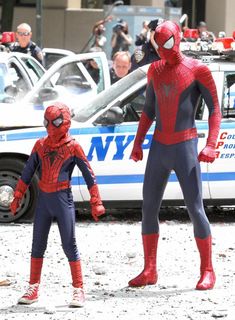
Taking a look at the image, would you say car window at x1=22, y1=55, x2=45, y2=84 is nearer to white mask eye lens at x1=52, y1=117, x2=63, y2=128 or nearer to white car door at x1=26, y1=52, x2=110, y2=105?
white car door at x1=26, y1=52, x2=110, y2=105

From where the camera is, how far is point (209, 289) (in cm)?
848

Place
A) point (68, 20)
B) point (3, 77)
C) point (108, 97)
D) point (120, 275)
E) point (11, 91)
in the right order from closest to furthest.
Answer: point (120, 275) < point (108, 97) < point (11, 91) < point (3, 77) < point (68, 20)

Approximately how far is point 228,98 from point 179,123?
3.07 meters

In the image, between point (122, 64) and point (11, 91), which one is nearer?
point (122, 64)

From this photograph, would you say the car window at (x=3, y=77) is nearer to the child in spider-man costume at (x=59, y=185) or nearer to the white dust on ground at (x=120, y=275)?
the white dust on ground at (x=120, y=275)

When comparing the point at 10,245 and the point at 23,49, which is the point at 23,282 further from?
the point at 23,49

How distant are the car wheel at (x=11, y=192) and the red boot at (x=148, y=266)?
2957 millimetres

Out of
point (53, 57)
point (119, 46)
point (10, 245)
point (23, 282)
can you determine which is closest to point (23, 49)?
point (53, 57)

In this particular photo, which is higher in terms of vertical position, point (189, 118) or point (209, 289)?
A: point (189, 118)

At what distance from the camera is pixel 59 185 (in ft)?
26.2

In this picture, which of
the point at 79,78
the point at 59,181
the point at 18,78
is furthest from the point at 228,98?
the point at 18,78

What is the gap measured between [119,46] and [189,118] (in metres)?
15.6

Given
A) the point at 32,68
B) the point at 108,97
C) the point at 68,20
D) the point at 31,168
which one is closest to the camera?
the point at 31,168

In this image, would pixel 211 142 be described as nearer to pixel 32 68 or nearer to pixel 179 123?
pixel 179 123
